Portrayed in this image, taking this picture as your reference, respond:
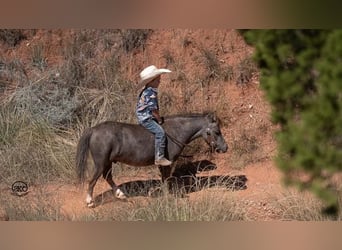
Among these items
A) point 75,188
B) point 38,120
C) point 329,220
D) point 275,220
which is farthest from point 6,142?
point 329,220

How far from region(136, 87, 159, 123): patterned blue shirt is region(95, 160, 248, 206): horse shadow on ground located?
1.88 feet

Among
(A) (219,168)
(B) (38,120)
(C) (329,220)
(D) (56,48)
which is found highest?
(D) (56,48)

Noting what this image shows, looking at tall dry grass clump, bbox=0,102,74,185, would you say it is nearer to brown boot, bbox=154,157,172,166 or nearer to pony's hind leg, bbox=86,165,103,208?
pony's hind leg, bbox=86,165,103,208

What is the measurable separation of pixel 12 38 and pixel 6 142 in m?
0.94

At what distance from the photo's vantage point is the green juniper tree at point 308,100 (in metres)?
6.54

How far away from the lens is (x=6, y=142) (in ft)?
22.9

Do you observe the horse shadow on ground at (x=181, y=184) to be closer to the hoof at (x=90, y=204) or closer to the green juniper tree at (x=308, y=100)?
the hoof at (x=90, y=204)

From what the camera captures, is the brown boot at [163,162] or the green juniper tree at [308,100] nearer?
the green juniper tree at [308,100]

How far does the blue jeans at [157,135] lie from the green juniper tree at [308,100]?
1014mm

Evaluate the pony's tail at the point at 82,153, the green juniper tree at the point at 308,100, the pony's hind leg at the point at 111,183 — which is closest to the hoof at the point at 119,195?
the pony's hind leg at the point at 111,183

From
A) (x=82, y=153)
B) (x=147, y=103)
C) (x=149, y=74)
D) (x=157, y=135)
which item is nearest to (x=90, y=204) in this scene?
(x=82, y=153)

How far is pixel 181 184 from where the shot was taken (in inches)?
270

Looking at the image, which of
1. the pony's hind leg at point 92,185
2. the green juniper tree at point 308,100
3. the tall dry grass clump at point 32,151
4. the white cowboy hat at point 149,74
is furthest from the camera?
the tall dry grass clump at point 32,151
